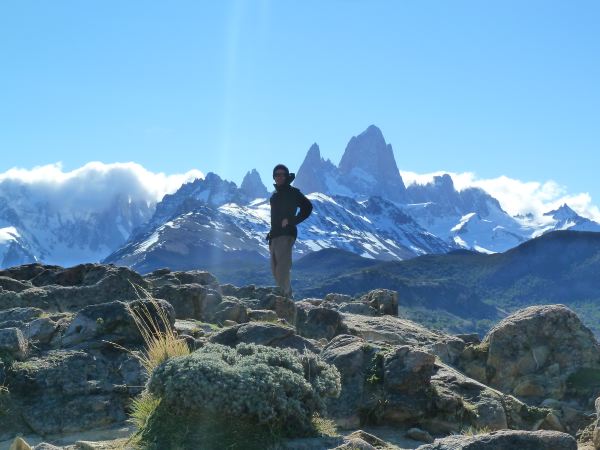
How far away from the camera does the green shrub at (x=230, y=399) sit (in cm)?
1009

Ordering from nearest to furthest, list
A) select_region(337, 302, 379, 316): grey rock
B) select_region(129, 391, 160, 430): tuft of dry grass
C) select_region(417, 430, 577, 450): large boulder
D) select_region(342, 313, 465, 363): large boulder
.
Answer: select_region(417, 430, 577, 450): large boulder
select_region(129, 391, 160, 430): tuft of dry grass
select_region(342, 313, 465, 363): large boulder
select_region(337, 302, 379, 316): grey rock

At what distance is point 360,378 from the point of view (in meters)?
13.0

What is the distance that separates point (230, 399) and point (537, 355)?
10.00m

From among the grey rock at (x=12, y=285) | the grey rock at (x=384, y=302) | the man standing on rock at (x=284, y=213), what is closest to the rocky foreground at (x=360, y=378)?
the grey rock at (x=12, y=285)

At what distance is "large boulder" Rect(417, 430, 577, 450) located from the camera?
865 cm

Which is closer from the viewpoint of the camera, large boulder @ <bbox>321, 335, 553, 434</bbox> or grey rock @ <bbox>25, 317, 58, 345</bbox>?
large boulder @ <bbox>321, 335, 553, 434</bbox>

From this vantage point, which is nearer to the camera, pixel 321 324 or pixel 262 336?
pixel 262 336

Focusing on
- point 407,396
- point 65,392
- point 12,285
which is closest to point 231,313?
point 12,285

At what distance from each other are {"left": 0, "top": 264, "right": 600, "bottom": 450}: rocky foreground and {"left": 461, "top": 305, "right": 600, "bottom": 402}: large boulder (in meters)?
0.02

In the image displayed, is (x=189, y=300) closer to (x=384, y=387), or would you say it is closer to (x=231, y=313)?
(x=231, y=313)

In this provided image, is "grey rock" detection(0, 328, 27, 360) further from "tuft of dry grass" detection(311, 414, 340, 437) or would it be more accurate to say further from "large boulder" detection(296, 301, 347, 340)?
"large boulder" detection(296, 301, 347, 340)

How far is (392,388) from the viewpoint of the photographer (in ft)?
41.6

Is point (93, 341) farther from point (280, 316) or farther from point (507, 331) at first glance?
point (507, 331)

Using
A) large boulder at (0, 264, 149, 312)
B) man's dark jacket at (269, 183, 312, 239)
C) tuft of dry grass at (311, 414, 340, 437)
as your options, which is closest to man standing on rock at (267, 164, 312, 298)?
man's dark jacket at (269, 183, 312, 239)
